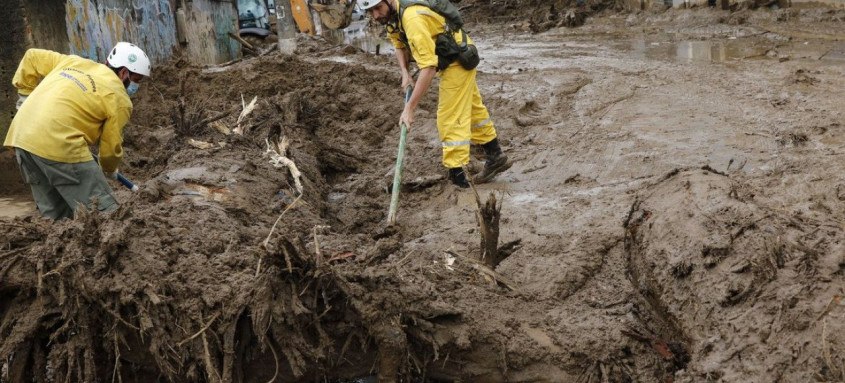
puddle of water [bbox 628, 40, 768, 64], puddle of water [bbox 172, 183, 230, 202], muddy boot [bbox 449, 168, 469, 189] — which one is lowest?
muddy boot [bbox 449, 168, 469, 189]

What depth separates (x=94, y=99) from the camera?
539cm

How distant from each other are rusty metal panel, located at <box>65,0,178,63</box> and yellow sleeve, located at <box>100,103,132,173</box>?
12.4 ft

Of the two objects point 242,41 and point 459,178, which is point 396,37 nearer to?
point 459,178

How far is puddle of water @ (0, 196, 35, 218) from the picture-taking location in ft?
23.4

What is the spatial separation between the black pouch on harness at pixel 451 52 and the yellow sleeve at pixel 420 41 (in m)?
0.25

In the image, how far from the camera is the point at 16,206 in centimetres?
744

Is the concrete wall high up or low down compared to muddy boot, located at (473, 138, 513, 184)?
up

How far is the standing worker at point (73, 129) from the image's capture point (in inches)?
208

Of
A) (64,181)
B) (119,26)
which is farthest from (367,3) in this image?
(119,26)

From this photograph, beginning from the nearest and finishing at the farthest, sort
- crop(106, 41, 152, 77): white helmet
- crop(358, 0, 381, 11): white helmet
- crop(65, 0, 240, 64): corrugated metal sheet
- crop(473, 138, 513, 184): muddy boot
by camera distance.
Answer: crop(106, 41, 152, 77): white helmet < crop(358, 0, 381, 11): white helmet < crop(473, 138, 513, 184): muddy boot < crop(65, 0, 240, 64): corrugated metal sheet

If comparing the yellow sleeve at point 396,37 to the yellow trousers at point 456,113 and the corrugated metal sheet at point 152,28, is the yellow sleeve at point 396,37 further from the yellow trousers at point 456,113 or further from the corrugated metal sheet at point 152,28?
the corrugated metal sheet at point 152,28

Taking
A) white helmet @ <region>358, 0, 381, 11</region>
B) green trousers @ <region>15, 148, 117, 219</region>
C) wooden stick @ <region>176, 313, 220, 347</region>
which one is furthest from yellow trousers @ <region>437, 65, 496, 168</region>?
wooden stick @ <region>176, 313, 220, 347</region>

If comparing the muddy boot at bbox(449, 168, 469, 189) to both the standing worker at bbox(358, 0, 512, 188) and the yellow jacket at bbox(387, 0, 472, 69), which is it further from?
the yellow jacket at bbox(387, 0, 472, 69)

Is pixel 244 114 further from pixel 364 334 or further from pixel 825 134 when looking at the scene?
pixel 825 134
